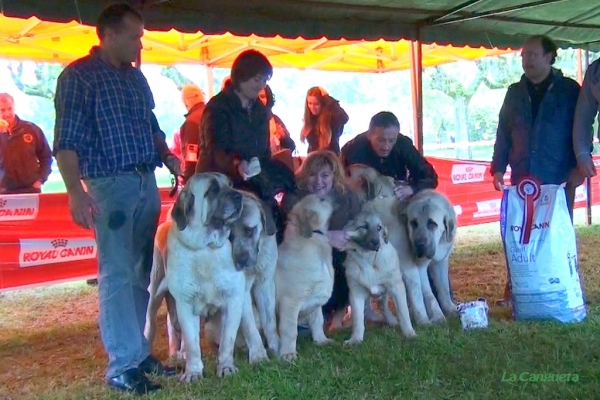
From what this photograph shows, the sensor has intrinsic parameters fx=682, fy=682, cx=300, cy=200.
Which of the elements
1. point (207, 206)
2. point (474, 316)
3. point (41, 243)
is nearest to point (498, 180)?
point (474, 316)

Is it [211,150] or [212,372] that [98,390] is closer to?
[212,372]

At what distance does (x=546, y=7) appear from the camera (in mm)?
7426

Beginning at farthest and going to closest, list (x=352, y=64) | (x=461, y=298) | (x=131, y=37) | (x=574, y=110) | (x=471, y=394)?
1. (x=352, y=64)
2. (x=461, y=298)
3. (x=574, y=110)
4. (x=131, y=37)
5. (x=471, y=394)

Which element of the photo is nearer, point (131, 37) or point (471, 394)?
point (471, 394)

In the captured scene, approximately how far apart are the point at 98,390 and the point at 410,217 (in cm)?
238

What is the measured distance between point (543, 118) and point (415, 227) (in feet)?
4.38

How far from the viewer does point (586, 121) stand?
501 cm

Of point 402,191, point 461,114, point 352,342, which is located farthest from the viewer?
point 461,114

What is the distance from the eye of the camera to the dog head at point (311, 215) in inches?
175

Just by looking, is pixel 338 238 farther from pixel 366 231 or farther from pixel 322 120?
pixel 322 120

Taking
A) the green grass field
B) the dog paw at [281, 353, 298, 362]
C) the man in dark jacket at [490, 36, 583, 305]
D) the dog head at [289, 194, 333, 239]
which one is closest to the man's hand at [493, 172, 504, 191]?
the man in dark jacket at [490, 36, 583, 305]

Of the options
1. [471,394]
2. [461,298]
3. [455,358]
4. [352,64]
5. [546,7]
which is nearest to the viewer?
[471,394]

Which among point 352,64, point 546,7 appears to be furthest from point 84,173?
point 352,64

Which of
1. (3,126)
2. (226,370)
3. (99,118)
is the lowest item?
(226,370)
